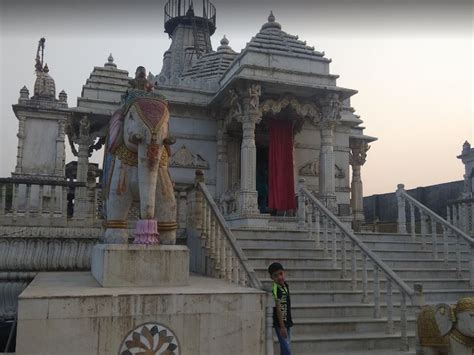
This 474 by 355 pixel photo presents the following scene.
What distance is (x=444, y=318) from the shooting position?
5.49 m

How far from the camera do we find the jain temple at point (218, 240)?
4.93m

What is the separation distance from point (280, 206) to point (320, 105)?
3340 mm

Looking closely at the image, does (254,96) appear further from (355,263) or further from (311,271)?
(355,263)

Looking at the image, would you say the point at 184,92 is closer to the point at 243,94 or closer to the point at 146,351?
the point at 243,94

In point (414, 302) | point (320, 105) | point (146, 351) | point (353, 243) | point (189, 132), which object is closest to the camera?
point (146, 351)

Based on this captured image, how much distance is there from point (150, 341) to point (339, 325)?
3490 millimetres

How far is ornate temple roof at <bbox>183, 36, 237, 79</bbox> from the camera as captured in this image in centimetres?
1756

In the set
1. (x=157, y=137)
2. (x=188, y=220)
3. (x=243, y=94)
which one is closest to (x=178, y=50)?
(x=243, y=94)

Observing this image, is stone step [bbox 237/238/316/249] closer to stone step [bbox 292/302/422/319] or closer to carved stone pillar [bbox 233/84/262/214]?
stone step [bbox 292/302/422/319]

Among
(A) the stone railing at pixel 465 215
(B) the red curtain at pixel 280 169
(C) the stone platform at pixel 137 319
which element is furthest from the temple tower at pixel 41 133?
(C) the stone platform at pixel 137 319

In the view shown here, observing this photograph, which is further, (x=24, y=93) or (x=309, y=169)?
(x=24, y=93)

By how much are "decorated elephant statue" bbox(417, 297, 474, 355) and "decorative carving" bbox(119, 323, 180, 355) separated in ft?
10.1

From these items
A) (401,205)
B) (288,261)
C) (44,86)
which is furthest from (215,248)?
(44,86)

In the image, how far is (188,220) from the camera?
28.1 ft
